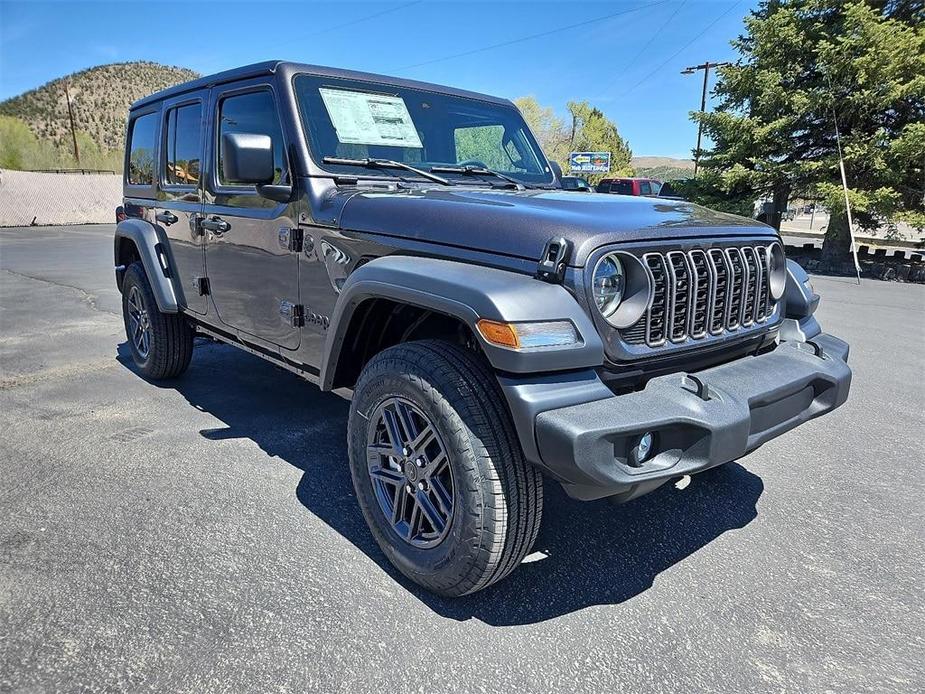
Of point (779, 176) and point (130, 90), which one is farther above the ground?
point (130, 90)

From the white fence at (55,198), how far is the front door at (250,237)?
2239 centimetres

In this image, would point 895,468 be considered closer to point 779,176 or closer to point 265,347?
point 265,347

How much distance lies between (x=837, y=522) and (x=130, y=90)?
104 metres

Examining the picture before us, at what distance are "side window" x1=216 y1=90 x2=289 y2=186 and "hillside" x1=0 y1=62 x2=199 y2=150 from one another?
81.0m

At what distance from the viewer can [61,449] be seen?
366cm

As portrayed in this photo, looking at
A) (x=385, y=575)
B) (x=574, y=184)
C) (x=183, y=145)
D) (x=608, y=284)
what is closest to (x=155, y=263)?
(x=183, y=145)

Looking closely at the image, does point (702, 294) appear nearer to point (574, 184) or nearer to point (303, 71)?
point (574, 184)

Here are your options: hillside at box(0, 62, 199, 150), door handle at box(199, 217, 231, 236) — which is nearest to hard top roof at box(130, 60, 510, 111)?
door handle at box(199, 217, 231, 236)

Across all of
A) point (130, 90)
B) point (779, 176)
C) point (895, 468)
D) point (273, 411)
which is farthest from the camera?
point (130, 90)

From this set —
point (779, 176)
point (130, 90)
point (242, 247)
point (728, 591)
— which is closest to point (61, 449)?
point (242, 247)

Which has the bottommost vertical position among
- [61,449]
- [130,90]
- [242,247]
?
[61,449]

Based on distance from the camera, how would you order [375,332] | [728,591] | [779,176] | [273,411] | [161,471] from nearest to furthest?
[728,591]
[375,332]
[161,471]
[273,411]
[779,176]

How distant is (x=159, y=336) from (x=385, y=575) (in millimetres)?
3037

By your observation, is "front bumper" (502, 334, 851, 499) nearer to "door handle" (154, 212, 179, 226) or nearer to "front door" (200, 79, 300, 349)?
"front door" (200, 79, 300, 349)
